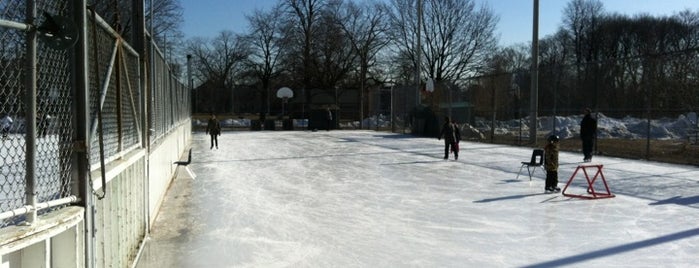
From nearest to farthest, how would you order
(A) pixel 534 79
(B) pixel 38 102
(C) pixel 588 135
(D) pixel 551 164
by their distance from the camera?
(B) pixel 38 102 → (D) pixel 551 164 → (C) pixel 588 135 → (A) pixel 534 79

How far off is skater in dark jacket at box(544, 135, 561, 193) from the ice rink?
375 millimetres

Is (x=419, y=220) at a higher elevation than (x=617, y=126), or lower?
lower

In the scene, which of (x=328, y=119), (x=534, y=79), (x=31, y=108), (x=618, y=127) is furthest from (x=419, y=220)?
(x=328, y=119)

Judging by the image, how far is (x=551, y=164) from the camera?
1094cm

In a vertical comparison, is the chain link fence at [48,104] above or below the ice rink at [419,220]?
above

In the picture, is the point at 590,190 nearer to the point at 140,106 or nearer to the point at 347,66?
the point at 140,106

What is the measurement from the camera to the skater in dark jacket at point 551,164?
11.0m

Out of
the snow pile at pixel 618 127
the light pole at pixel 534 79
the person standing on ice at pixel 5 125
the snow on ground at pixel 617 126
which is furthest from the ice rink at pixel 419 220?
the snow pile at pixel 618 127

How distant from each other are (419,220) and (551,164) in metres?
3.79

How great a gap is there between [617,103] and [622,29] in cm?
5817

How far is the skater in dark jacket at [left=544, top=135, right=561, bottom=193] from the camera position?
10984 mm

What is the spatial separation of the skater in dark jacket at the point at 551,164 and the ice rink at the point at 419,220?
38 cm

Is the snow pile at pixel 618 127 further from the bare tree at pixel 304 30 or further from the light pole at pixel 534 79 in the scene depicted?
the bare tree at pixel 304 30

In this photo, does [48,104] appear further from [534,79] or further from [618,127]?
[618,127]
